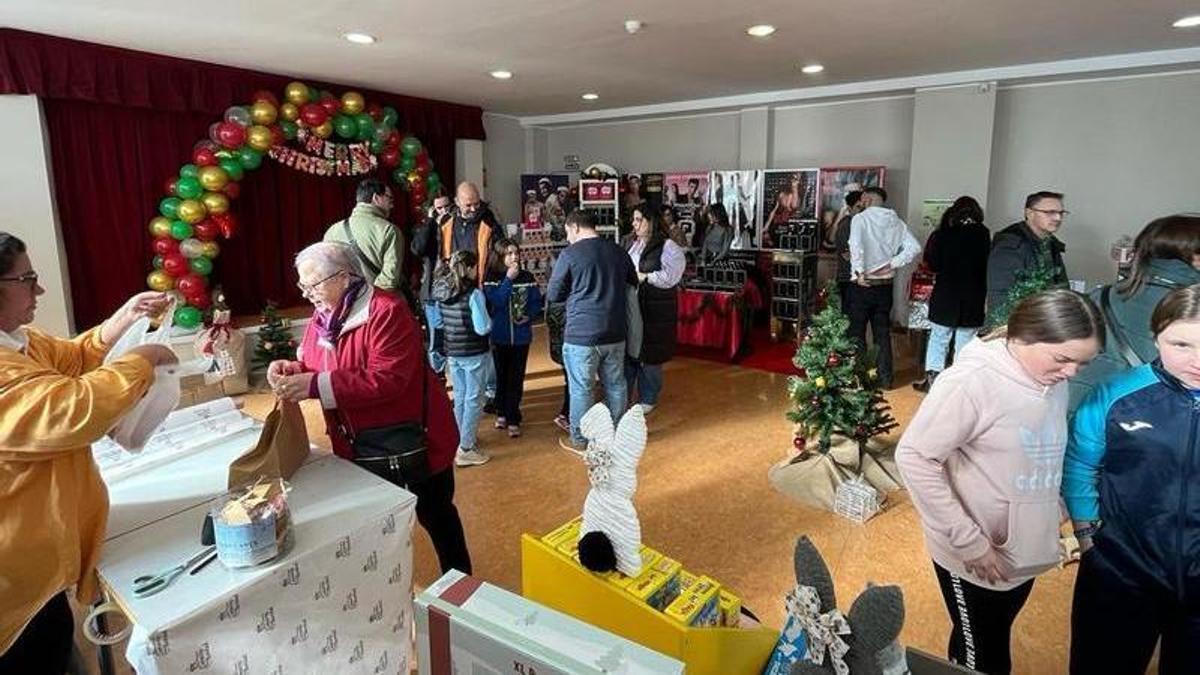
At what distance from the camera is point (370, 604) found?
155 cm

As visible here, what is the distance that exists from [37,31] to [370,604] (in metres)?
4.42

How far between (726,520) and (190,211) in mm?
4315

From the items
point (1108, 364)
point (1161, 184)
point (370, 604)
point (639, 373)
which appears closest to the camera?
point (370, 604)

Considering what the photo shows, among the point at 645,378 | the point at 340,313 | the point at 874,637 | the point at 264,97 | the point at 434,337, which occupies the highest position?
the point at 264,97

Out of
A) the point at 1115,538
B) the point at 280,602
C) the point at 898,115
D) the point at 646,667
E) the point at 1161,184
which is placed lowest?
the point at 280,602

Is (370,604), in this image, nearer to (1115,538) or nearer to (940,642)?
(1115,538)

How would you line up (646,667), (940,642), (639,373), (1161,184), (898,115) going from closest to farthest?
(646,667) < (940,642) < (639,373) < (1161,184) < (898,115)

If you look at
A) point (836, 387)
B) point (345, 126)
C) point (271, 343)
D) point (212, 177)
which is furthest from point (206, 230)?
point (836, 387)

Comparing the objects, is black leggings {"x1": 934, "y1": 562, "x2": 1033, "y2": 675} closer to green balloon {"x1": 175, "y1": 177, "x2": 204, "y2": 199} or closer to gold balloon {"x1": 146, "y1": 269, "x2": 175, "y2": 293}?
gold balloon {"x1": 146, "y1": 269, "x2": 175, "y2": 293}

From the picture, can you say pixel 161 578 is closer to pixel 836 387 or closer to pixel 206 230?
pixel 836 387

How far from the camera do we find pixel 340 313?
5.95 feet

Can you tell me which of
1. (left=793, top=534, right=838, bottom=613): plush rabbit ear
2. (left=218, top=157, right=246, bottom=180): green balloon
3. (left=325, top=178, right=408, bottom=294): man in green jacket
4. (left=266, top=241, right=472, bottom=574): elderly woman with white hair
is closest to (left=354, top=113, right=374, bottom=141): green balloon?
(left=218, top=157, right=246, bottom=180): green balloon

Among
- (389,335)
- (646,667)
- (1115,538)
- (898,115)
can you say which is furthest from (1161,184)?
(646,667)

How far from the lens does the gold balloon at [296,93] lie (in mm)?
5160
